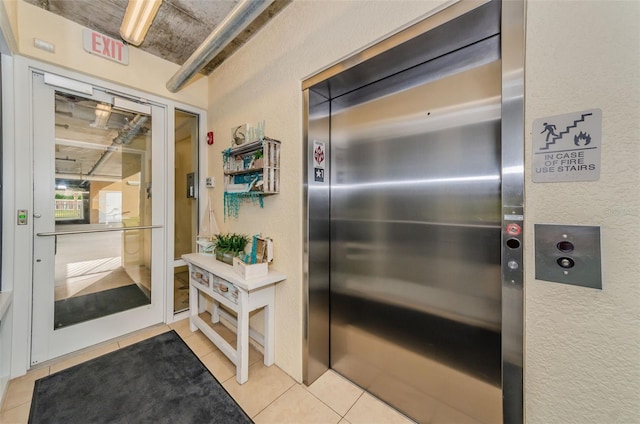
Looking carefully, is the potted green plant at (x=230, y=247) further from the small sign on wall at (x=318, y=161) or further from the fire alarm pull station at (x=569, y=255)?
the fire alarm pull station at (x=569, y=255)

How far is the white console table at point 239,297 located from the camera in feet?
5.66

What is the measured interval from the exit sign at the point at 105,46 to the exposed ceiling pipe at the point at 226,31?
0.58 meters

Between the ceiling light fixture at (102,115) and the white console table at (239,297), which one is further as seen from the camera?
the ceiling light fixture at (102,115)

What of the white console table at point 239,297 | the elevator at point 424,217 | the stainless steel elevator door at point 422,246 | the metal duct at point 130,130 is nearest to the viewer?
the elevator at point 424,217

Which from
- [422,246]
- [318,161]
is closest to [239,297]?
[318,161]

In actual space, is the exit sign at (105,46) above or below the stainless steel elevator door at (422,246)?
above

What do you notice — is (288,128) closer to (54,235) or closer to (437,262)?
(437,262)

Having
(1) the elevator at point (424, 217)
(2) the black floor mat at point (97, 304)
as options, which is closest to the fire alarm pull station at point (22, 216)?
(2) the black floor mat at point (97, 304)

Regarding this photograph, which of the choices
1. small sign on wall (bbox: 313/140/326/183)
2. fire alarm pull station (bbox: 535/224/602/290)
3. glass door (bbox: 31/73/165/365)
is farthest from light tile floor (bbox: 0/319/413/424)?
small sign on wall (bbox: 313/140/326/183)

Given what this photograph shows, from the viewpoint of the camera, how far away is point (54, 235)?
199 cm

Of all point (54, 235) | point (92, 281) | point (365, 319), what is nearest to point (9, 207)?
point (54, 235)

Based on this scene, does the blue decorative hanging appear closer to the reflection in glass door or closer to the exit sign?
the reflection in glass door

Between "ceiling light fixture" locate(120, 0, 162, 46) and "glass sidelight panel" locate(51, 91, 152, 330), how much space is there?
834 mm

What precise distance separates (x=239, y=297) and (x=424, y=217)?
1.43 m
